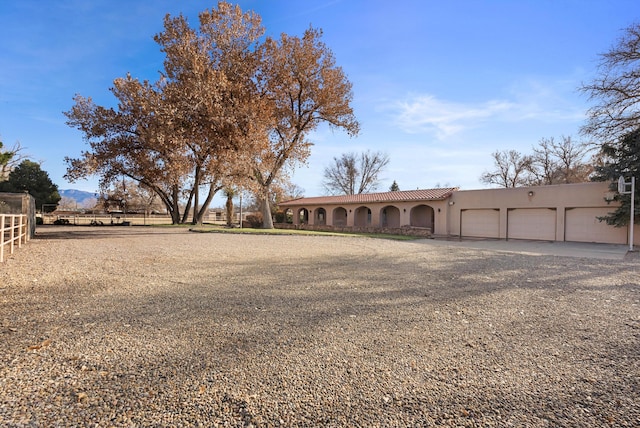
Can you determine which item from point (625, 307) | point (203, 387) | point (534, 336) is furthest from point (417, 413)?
point (625, 307)

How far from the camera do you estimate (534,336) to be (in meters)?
3.42

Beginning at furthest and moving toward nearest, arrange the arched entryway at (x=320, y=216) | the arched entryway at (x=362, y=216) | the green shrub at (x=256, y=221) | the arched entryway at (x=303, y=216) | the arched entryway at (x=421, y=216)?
1. the arched entryway at (x=303, y=216)
2. the arched entryway at (x=320, y=216)
3. the green shrub at (x=256, y=221)
4. the arched entryway at (x=362, y=216)
5. the arched entryway at (x=421, y=216)

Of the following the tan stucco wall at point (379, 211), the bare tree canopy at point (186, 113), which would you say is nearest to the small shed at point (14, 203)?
the bare tree canopy at point (186, 113)

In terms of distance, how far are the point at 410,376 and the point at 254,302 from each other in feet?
8.41

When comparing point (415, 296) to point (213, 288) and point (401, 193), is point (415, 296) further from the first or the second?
point (401, 193)

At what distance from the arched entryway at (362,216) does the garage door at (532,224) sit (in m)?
11.3

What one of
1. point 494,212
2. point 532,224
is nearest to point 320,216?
point 494,212

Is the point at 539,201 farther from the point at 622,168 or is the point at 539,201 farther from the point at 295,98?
the point at 295,98

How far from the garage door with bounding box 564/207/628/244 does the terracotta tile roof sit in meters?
6.94

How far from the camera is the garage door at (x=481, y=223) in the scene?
21.1 metres

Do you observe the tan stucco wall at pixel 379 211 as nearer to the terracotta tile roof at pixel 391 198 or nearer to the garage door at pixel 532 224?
the terracotta tile roof at pixel 391 198

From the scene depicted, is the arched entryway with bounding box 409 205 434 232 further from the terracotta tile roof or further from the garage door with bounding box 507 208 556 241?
the garage door with bounding box 507 208 556 241

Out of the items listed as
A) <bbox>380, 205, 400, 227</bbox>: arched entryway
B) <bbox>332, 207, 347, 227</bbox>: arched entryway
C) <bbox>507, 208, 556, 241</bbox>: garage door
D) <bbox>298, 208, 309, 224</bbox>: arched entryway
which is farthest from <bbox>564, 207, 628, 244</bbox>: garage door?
<bbox>298, 208, 309, 224</bbox>: arched entryway

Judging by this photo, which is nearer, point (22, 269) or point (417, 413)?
point (417, 413)
